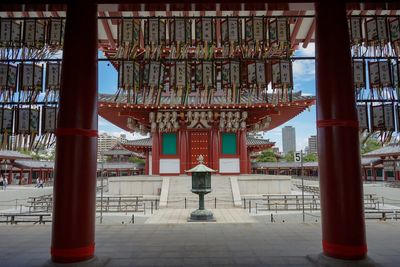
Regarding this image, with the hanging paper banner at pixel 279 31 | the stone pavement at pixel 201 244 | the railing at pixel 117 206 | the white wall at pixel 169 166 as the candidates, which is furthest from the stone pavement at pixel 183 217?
the white wall at pixel 169 166

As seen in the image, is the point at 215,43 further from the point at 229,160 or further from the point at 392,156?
the point at 392,156

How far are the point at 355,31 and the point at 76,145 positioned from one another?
6.11 metres

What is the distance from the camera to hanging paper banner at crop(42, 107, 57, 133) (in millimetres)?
6410

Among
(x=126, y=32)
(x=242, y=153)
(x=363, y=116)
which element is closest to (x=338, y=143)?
(x=363, y=116)

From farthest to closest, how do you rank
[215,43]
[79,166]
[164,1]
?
[215,43] → [164,1] → [79,166]

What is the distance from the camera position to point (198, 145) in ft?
74.0

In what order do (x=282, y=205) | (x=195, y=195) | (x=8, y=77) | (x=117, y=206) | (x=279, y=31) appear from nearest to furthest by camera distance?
(x=8, y=77), (x=279, y=31), (x=117, y=206), (x=282, y=205), (x=195, y=195)

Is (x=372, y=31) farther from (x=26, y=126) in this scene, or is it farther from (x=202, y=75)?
(x=26, y=126)

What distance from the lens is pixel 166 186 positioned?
62.1 ft

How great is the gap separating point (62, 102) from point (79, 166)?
1.16 m

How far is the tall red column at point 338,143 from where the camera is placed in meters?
5.32

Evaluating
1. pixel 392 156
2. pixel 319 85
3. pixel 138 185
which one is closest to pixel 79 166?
pixel 319 85

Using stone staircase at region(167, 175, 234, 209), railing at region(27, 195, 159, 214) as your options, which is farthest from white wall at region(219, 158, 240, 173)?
railing at region(27, 195, 159, 214)

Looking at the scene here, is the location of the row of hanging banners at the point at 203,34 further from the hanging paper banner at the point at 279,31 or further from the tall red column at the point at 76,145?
the tall red column at the point at 76,145
